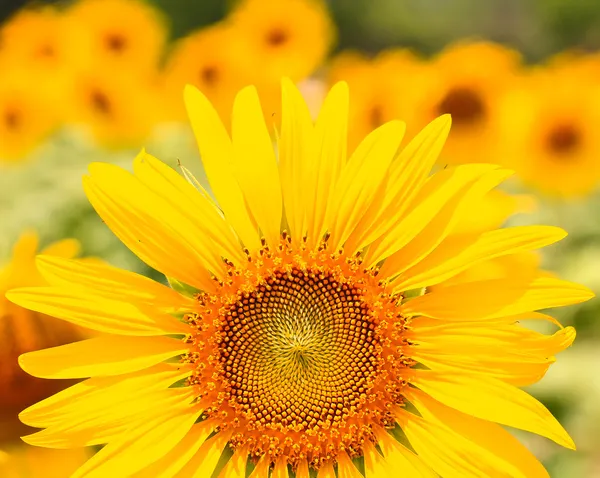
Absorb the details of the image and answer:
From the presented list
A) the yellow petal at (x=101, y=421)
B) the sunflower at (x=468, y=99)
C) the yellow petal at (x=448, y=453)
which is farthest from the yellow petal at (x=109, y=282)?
the sunflower at (x=468, y=99)

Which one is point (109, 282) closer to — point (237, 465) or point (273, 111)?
point (237, 465)

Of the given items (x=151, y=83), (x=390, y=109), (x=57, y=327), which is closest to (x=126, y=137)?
(x=151, y=83)

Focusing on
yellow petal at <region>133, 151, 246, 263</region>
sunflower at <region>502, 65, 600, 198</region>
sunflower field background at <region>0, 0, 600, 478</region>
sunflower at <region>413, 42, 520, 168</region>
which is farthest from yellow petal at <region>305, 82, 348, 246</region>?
sunflower at <region>502, 65, 600, 198</region>

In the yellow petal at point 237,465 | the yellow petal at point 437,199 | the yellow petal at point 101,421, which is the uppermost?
the yellow petal at point 437,199

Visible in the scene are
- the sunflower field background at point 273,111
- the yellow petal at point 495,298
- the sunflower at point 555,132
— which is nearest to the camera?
the yellow petal at point 495,298

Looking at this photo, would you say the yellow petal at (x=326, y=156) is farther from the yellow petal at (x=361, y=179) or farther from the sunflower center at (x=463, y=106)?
the sunflower center at (x=463, y=106)

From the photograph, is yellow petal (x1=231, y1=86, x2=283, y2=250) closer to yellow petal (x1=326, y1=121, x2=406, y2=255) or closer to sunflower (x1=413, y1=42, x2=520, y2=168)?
yellow petal (x1=326, y1=121, x2=406, y2=255)
